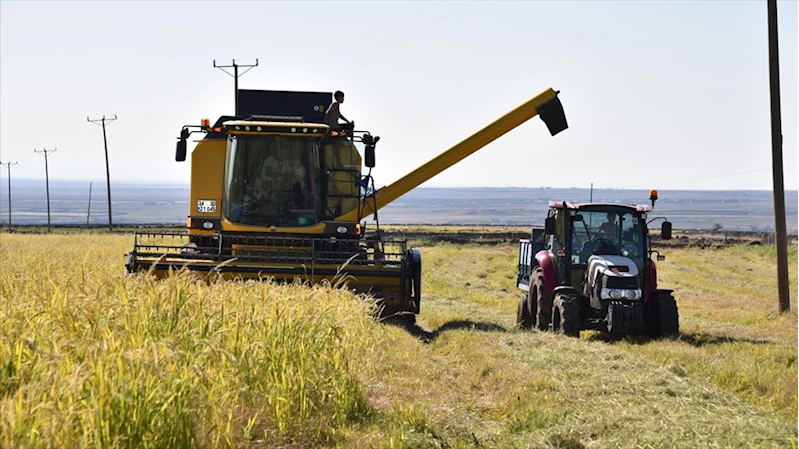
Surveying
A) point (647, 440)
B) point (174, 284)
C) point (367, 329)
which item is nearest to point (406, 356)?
point (367, 329)

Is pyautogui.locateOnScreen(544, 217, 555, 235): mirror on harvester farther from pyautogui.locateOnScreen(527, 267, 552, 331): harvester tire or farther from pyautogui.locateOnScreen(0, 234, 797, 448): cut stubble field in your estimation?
pyautogui.locateOnScreen(0, 234, 797, 448): cut stubble field

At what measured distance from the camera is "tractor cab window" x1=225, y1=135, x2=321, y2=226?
14.6 m

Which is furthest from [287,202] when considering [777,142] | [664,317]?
[777,142]

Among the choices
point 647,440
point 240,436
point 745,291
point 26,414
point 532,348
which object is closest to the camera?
point 26,414

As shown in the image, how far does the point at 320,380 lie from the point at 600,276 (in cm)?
670

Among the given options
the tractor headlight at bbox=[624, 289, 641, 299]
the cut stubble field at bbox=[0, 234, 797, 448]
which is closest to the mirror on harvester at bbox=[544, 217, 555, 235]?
the tractor headlight at bbox=[624, 289, 641, 299]

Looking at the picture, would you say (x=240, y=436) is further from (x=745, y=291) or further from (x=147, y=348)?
(x=745, y=291)

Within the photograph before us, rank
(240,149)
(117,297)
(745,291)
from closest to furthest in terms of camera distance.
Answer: (117,297) < (240,149) < (745,291)

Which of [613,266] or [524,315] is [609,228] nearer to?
[613,266]

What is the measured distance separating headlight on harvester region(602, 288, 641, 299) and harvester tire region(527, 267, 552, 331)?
1.32m

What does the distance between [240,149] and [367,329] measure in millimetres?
5716

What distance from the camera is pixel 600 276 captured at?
43.7 feet

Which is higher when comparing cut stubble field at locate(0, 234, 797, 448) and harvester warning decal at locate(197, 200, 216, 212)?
harvester warning decal at locate(197, 200, 216, 212)

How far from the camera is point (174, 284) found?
8211 millimetres
